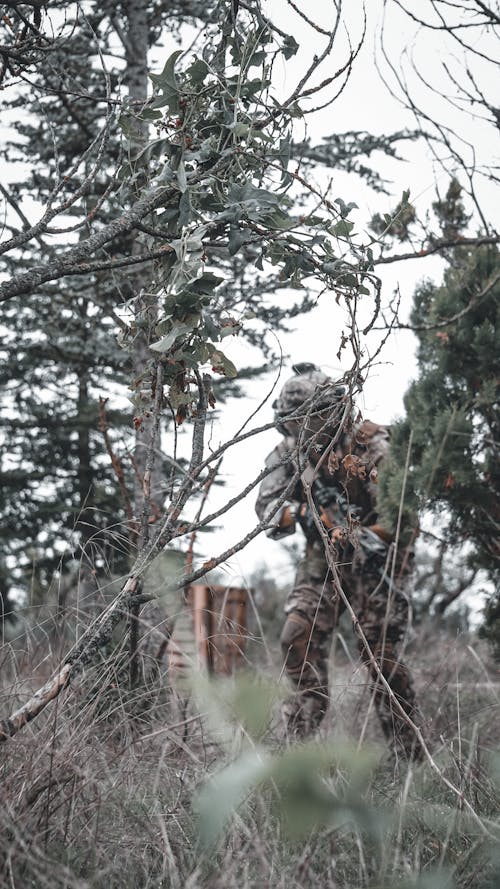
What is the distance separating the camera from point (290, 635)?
5156 millimetres

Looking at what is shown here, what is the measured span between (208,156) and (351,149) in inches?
248

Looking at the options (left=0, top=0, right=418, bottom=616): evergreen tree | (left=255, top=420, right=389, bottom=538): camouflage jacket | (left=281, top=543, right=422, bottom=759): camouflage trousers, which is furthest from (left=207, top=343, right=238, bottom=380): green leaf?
(left=255, top=420, right=389, bottom=538): camouflage jacket

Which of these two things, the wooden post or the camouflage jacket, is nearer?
the wooden post

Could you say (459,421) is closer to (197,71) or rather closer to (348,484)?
(348,484)

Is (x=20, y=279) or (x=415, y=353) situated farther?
(x=415, y=353)

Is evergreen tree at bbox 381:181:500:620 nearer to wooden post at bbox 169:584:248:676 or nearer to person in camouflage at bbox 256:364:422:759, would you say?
person in camouflage at bbox 256:364:422:759

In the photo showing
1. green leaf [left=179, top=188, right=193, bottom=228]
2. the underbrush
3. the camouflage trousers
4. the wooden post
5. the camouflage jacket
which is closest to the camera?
the underbrush

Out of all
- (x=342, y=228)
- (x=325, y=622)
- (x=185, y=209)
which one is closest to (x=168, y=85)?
(x=185, y=209)

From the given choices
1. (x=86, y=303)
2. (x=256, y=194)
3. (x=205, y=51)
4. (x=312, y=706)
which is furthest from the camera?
(x=86, y=303)

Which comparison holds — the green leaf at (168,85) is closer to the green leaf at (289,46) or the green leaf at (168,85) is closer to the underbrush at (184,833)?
the green leaf at (289,46)

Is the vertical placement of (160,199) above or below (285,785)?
above

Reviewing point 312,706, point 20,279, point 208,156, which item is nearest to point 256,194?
point 208,156

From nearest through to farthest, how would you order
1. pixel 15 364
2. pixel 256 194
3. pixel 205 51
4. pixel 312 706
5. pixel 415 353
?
pixel 256 194, pixel 205 51, pixel 312 706, pixel 415 353, pixel 15 364

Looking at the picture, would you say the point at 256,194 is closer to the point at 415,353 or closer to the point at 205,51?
the point at 205,51
